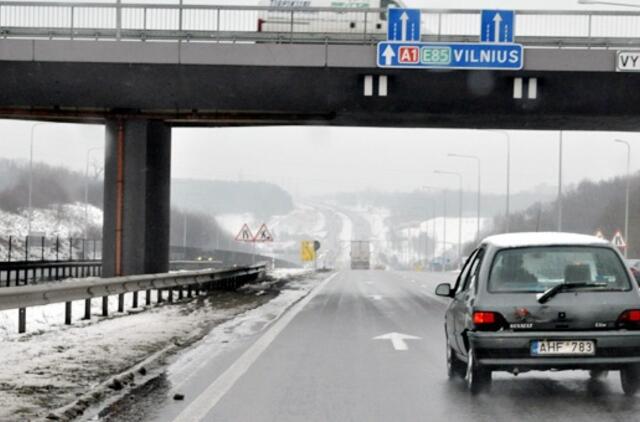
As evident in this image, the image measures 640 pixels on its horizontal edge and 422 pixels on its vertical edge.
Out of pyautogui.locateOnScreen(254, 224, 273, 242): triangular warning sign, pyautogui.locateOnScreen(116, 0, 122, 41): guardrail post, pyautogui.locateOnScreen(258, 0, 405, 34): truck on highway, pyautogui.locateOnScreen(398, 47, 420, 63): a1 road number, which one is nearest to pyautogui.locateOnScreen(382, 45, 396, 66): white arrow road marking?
pyautogui.locateOnScreen(398, 47, 420, 63): a1 road number

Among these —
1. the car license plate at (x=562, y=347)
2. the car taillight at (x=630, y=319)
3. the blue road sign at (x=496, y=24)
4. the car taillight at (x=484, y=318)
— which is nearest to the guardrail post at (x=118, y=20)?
the blue road sign at (x=496, y=24)

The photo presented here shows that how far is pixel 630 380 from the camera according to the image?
10.4 m

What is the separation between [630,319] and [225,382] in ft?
13.4

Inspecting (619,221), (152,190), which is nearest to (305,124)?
(152,190)

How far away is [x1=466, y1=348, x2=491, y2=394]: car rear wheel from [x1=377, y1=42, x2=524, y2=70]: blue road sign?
1761 cm

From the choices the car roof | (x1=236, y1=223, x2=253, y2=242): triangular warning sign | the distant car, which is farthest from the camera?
(x1=236, y1=223, x2=253, y2=242): triangular warning sign

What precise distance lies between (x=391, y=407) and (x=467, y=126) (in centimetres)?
2693

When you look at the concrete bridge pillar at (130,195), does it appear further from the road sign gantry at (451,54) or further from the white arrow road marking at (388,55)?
the road sign gantry at (451,54)

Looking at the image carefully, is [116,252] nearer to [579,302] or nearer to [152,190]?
[152,190]

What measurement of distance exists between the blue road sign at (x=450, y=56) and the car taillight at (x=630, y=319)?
17974 mm

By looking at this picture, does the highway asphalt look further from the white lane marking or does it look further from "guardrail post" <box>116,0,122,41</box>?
"guardrail post" <box>116,0,122,41</box>

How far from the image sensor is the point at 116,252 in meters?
32.6

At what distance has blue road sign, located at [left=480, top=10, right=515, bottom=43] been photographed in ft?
92.4

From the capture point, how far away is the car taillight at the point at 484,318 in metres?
10.0
